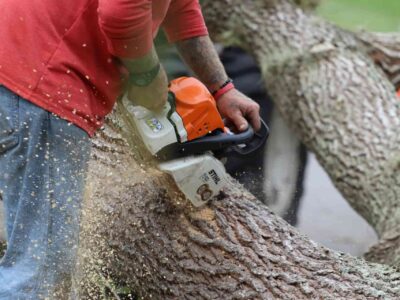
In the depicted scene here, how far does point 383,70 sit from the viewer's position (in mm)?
5000

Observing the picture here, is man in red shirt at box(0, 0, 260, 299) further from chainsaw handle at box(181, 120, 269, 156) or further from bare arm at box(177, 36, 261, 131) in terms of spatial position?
bare arm at box(177, 36, 261, 131)

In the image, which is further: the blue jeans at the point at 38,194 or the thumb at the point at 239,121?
the thumb at the point at 239,121

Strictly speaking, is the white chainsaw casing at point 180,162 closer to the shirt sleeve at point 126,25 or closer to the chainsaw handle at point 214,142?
the chainsaw handle at point 214,142

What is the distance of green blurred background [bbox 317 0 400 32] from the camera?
6934mm

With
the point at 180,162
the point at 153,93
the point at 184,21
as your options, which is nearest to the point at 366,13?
the point at 184,21

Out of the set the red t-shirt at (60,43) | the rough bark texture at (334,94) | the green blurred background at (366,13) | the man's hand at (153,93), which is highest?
the red t-shirt at (60,43)

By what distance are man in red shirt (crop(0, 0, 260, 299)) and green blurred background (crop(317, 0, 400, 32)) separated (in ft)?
16.4

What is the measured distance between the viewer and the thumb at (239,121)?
2.49m

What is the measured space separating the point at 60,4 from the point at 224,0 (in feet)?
10.8

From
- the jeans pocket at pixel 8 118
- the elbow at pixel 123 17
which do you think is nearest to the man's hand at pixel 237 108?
the elbow at pixel 123 17

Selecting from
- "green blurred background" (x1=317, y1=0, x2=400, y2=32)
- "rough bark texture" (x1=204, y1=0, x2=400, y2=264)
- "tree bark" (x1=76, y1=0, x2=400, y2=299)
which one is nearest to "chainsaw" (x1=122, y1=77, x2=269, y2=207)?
"tree bark" (x1=76, y1=0, x2=400, y2=299)

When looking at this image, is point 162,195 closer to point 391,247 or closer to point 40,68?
point 40,68

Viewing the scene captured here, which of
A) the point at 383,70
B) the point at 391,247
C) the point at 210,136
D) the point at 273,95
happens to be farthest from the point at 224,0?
the point at 210,136

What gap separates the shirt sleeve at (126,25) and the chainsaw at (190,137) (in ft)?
1.05
